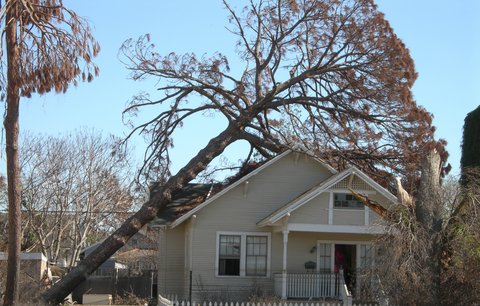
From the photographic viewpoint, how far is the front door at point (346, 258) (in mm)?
27219

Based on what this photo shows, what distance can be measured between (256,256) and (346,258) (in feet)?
12.3

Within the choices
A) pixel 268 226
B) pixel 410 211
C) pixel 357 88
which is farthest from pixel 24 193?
pixel 410 211

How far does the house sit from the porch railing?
0.12 ft

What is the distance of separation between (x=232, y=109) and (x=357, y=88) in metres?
5.16

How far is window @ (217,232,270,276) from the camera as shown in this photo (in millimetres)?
26672

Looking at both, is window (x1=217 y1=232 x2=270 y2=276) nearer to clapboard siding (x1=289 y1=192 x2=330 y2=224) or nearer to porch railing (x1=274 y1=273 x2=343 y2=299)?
porch railing (x1=274 y1=273 x2=343 y2=299)

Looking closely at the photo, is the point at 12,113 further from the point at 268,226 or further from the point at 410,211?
the point at 268,226

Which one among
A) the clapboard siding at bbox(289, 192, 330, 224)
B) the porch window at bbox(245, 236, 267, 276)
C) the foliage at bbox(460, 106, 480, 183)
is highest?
the foliage at bbox(460, 106, 480, 183)

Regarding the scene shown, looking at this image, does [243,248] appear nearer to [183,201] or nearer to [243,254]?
[243,254]

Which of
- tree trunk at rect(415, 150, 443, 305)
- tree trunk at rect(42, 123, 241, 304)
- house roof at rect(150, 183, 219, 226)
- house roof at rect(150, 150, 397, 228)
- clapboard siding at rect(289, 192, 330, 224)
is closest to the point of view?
tree trunk at rect(415, 150, 443, 305)

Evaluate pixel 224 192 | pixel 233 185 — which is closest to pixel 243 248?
pixel 224 192

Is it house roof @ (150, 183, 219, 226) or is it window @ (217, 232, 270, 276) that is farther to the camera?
house roof @ (150, 183, 219, 226)

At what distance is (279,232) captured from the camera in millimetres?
26594

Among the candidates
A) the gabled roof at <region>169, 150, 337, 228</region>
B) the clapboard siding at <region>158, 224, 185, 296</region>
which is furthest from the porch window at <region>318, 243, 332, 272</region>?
the clapboard siding at <region>158, 224, 185, 296</region>
